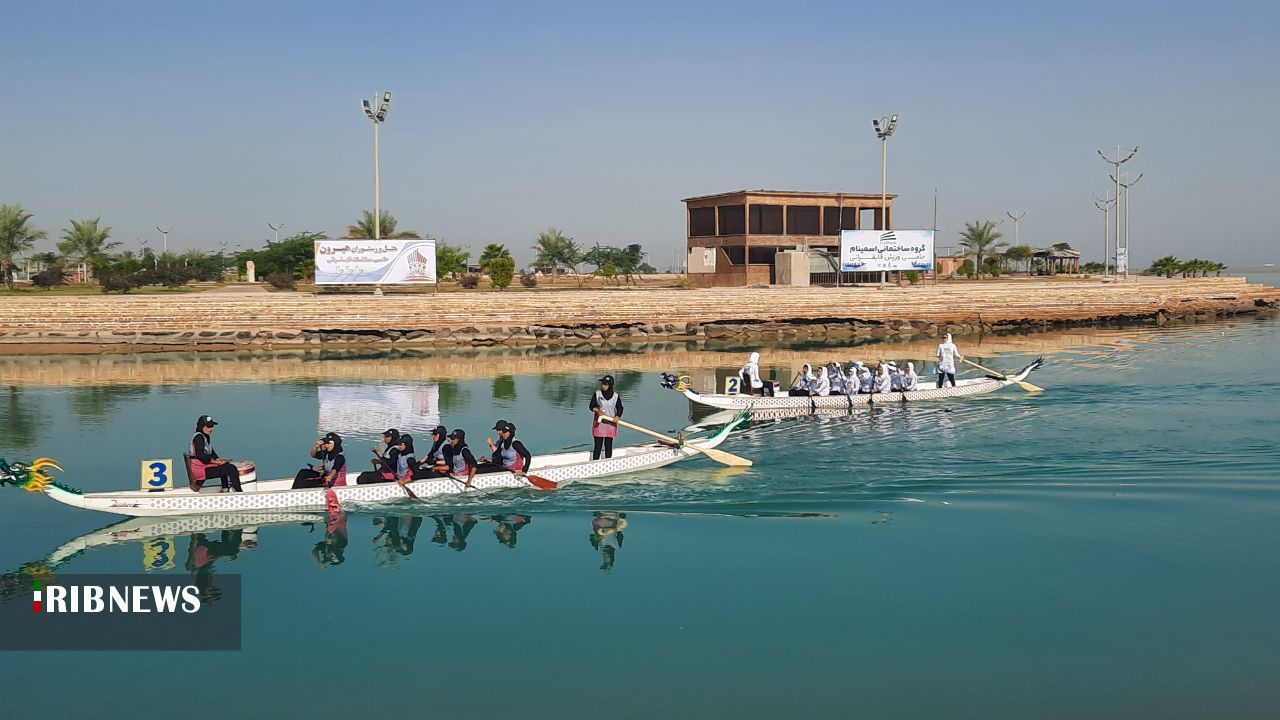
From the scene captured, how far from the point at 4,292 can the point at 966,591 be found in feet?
236

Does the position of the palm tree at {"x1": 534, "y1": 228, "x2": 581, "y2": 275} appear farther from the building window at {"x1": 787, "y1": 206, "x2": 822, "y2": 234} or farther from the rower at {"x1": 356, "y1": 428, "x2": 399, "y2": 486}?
the rower at {"x1": 356, "y1": 428, "x2": 399, "y2": 486}

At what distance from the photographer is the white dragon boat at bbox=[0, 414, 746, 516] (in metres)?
15.8

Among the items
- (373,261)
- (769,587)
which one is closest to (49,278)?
(373,261)

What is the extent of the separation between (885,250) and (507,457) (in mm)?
55172

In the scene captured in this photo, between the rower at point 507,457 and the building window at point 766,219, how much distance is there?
59.9 meters

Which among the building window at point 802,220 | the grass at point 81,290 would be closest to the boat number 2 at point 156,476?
the grass at point 81,290

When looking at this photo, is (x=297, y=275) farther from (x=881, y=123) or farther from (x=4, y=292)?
(x=881, y=123)

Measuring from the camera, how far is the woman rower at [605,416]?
1966 centimetres

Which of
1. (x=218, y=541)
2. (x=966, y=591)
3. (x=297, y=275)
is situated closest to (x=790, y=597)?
(x=966, y=591)

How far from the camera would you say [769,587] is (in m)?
13.6

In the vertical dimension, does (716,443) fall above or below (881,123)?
below

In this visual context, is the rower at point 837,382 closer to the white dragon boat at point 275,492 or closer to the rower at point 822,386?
the rower at point 822,386

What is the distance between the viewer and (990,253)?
102 m

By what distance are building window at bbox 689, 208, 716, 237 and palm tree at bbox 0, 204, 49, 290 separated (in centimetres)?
4930
